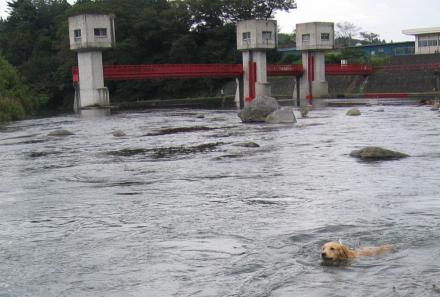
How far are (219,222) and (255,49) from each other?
6837 cm

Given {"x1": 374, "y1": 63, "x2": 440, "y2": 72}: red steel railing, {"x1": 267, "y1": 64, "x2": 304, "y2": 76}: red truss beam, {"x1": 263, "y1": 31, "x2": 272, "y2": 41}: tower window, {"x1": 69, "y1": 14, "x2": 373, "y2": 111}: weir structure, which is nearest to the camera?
{"x1": 69, "y1": 14, "x2": 373, "y2": 111}: weir structure

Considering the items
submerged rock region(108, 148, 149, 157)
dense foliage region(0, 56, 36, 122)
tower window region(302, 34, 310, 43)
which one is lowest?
submerged rock region(108, 148, 149, 157)

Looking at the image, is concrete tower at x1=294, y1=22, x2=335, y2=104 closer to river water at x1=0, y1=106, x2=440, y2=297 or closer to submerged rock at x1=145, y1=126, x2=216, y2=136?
submerged rock at x1=145, y1=126, x2=216, y2=136

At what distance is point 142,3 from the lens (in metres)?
103

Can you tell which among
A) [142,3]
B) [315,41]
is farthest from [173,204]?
[142,3]

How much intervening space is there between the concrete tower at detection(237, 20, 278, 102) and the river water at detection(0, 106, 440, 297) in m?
55.4

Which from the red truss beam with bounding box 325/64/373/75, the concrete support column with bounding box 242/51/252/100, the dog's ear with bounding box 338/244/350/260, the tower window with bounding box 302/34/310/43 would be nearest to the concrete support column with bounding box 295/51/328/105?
the red truss beam with bounding box 325/64/373/75

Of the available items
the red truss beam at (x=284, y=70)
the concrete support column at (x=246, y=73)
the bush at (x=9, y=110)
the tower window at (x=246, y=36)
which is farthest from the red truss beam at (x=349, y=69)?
Result: the bush at (x=9, y=110)

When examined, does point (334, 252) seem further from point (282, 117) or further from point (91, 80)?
point (91, 80)

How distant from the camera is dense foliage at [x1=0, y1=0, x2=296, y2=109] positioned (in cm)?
9425

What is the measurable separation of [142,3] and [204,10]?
13.6m

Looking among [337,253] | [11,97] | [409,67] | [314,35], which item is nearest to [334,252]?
[337,253]

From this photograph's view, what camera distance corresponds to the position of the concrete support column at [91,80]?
66875 mm

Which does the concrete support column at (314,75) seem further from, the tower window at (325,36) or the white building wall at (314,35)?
the tower window at (325,36)
